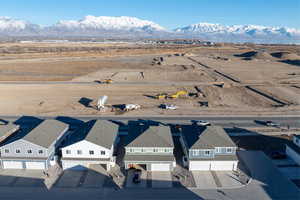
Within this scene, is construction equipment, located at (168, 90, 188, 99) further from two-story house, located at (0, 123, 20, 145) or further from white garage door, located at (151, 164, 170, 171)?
two-story house, located at (0, 123, 20, 145)

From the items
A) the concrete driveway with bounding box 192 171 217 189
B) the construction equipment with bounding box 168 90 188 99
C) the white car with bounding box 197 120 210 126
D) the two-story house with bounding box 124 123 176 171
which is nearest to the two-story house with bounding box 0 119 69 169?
the two-story house with bounding box 124 123 176 171

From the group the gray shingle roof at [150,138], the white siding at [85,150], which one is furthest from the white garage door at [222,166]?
the white siding at [85,150]

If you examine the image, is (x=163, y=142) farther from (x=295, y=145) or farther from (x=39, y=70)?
(x=39, y=70)

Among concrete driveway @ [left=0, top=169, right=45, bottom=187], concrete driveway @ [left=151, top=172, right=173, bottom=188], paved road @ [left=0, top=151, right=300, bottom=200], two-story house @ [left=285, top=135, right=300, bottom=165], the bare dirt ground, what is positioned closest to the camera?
paved road @ [left=0, top=151, right=300, bottom=200]

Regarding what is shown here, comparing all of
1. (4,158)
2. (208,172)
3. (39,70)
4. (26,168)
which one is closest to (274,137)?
(208,172)

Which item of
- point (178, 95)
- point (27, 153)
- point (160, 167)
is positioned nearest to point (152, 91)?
point (178, 95)

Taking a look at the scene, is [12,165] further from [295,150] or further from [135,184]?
[295,150]

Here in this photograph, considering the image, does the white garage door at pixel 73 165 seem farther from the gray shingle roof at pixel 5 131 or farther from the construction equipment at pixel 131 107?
the construction equipment at pixel 131 107

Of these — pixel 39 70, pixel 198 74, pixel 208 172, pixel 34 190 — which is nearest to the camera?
pixel 34 190
